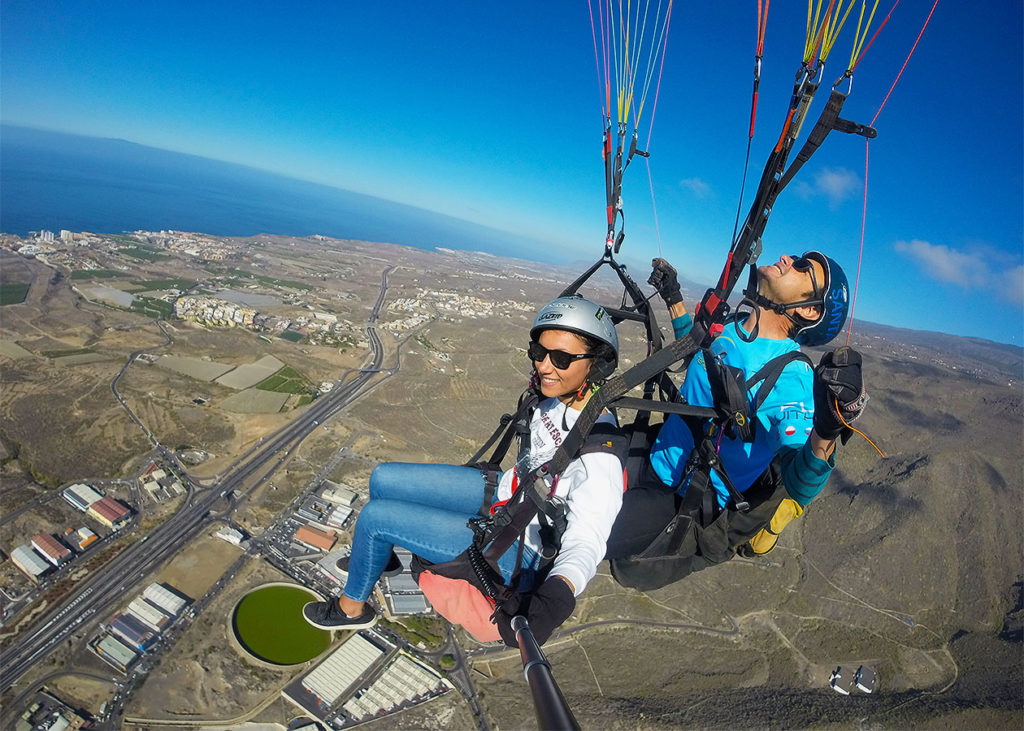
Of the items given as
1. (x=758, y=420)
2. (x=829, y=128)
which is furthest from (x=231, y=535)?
(x=829, y=128)

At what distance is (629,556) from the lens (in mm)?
3531

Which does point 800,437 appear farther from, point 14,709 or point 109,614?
point 109,614

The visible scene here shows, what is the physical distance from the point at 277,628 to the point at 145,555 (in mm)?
7328

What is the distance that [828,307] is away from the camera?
315cm

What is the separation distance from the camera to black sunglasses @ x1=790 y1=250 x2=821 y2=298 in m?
3.16

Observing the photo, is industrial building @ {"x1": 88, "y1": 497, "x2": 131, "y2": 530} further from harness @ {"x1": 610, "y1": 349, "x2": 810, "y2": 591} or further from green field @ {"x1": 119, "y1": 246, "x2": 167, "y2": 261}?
green field @ {"x1": 119, "y1": 246, "x2": 167, "y2": 261}

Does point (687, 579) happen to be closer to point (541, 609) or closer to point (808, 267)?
point (808, 267)

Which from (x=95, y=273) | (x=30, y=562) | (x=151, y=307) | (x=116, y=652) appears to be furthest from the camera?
(x=95, y=273)

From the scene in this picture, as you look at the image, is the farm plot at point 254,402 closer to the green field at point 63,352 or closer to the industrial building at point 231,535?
the industrial building at point 231,535

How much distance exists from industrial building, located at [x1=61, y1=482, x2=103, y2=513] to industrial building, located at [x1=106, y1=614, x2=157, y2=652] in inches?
295

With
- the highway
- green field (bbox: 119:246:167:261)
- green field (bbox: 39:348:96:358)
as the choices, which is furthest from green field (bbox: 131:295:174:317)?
the highway

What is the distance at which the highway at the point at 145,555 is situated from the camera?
14883 millimetres

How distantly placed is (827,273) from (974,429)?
50550mm

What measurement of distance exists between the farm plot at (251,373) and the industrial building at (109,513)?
13.2 meters
